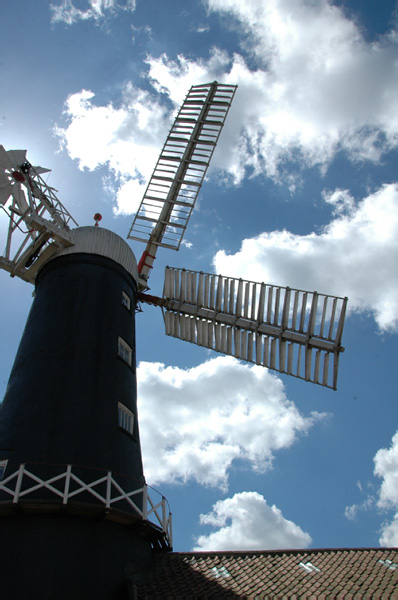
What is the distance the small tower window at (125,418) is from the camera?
1244 cm

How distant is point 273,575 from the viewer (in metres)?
11.3

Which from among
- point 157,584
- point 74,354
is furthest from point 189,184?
point 157,584

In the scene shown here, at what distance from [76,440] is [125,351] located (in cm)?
375

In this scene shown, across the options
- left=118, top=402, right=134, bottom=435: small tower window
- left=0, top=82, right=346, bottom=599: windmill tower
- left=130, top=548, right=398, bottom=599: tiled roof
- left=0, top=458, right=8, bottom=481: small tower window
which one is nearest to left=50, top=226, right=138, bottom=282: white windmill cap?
left=0, top=82, right=346, bottom=599: windmill tower

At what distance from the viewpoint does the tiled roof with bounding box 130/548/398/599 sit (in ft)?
33.8

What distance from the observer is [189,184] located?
1961 centimetres

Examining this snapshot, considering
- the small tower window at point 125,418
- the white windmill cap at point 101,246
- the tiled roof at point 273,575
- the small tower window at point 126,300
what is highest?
the white windmill cap at point 101,246

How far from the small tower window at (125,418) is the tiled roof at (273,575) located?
3.27 meters

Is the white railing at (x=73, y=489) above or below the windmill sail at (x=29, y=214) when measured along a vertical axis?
below

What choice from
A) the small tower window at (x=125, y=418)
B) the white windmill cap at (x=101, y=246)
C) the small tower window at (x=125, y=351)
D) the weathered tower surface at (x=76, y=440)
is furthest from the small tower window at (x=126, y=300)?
the small tower window at (x=125, y=418)

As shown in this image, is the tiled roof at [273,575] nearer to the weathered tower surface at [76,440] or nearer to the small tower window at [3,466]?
the weathered tower surface at [76,440]

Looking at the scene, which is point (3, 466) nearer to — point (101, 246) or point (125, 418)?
point (125, 418)

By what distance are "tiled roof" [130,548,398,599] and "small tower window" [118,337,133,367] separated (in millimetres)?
5332

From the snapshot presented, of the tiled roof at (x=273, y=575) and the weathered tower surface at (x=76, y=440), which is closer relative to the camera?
the weathered tower surface at (x=76, y=440)
